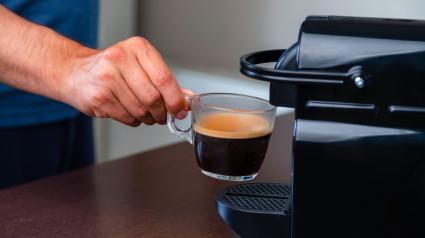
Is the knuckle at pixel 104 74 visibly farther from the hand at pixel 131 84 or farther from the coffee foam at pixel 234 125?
the coffee foam at pixel 234 125

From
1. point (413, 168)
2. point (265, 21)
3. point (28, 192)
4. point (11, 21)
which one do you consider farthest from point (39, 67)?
point (265, 21)

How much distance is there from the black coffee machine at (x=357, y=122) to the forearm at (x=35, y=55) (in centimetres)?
36

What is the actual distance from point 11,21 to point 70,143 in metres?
0.42

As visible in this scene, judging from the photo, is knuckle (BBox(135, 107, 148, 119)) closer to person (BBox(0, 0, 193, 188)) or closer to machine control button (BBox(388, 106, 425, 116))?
person (BBox(0, 0, 193, 188))

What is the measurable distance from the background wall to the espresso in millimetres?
1113

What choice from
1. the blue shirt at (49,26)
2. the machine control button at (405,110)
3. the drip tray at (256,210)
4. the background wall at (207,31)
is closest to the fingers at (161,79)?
the drip tray at (256,210)

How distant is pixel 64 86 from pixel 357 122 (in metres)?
0.47

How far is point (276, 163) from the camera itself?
3.52 ft

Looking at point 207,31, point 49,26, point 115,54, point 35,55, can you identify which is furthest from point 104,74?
point 207,31

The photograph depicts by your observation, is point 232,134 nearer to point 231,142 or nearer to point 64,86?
point 231,142

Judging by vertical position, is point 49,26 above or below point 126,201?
above

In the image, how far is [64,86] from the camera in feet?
2.81

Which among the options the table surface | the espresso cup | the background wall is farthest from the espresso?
the background wall

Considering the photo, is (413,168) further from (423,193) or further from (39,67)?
(39,67)
